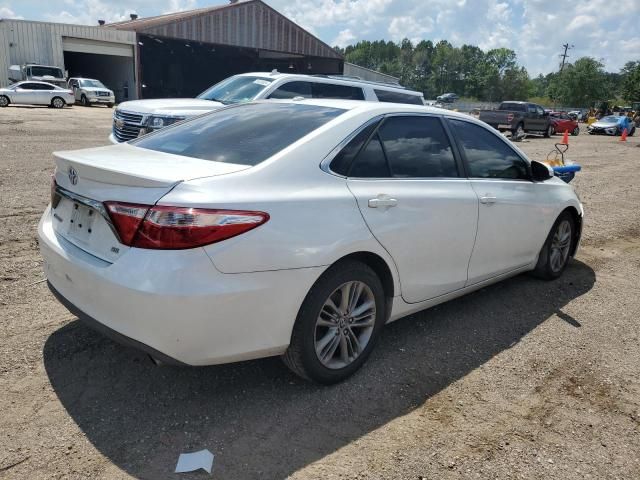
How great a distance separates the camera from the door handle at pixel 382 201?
316 cm

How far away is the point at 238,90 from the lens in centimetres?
995

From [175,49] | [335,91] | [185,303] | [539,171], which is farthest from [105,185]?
[175,49]

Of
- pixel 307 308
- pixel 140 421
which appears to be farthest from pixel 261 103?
pixel 140 421

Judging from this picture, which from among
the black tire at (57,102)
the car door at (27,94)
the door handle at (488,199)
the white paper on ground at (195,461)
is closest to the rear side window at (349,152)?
the door handle at (488,199)

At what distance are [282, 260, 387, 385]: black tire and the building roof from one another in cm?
3872

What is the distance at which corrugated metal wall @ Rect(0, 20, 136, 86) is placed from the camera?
111 ft

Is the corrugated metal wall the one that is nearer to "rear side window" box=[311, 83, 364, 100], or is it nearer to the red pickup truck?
the red pickup truck

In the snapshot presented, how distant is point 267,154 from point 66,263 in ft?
4.06

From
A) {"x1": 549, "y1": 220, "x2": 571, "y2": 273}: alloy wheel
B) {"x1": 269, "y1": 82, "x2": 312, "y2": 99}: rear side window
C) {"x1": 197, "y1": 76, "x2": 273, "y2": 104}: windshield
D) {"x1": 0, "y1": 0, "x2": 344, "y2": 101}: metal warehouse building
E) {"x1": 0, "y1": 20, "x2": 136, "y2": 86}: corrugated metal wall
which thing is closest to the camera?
{"x1": 549, "y1": 220, "x2": 571, "y2": 273}: alloy wheel

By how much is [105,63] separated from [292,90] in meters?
Result: 39.4

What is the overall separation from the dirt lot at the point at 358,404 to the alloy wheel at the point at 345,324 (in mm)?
193

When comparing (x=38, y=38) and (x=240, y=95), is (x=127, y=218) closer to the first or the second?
(x=240, y=95)

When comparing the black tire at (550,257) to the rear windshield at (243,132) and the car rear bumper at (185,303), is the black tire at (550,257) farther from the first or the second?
the car rear bumper at (185,303)

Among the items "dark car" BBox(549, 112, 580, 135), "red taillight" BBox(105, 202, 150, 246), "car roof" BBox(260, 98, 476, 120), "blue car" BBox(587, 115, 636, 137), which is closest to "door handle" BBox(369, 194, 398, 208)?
"car roof" BBox(260, 98, 476, 120)
